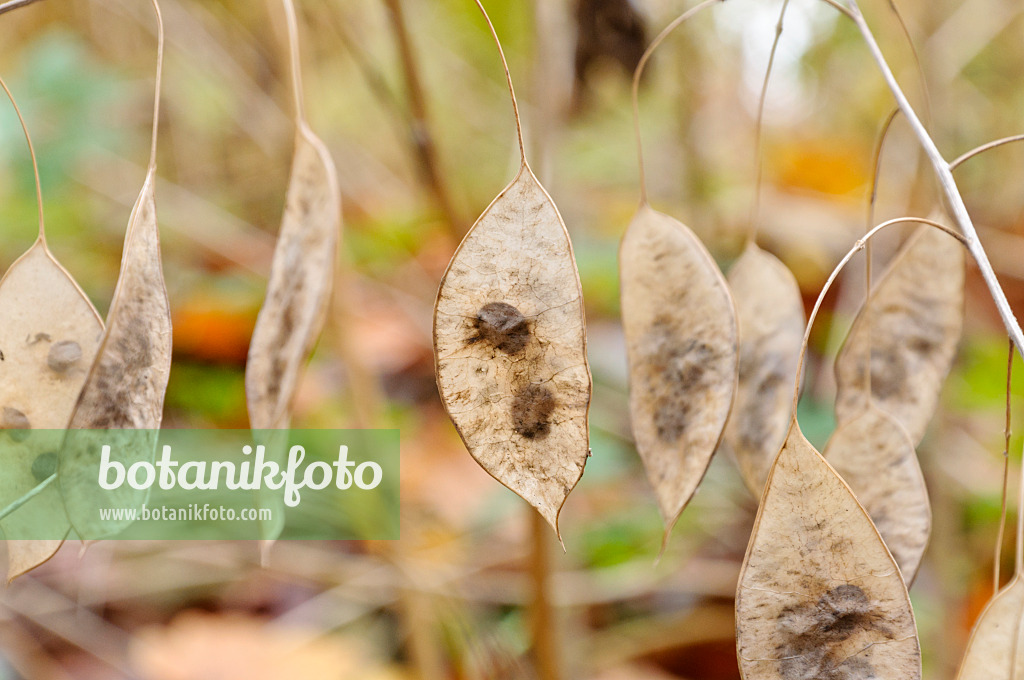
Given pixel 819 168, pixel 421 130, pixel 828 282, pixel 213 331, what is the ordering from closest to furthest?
pixel 828 282 < pixel 421 130 < pixel 213 331 < pixel 819 168

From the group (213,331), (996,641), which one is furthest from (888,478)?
(213,331)

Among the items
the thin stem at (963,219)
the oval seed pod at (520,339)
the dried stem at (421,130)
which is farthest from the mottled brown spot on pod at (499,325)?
the dried stem at (421,130)

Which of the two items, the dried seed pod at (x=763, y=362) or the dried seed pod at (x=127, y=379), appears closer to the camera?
the dried seed pod at (x=127, y=379)

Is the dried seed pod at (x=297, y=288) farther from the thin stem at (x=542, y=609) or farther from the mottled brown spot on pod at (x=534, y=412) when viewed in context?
the thin stem at (x=542, y=609)

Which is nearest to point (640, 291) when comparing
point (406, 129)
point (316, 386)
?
point (406, 129)

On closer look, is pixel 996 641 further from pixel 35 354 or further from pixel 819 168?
pixel 819 168

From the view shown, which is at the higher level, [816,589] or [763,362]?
[763,362]

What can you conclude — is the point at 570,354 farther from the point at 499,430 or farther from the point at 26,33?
the point at 26,33
